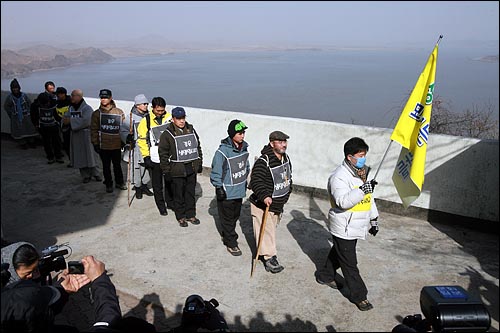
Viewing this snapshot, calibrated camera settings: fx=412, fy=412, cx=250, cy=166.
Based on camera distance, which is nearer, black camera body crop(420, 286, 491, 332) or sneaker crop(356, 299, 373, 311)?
black camera body crop(420, 286, 491, 332)

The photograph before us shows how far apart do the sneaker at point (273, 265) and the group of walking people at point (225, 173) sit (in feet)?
0.04

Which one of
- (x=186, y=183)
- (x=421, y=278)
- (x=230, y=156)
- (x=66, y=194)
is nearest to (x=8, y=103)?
(x=66, y=194)

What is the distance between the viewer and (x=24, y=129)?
10.2 meters

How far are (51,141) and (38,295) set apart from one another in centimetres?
785

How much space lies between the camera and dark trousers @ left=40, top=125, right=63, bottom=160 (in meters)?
9.16

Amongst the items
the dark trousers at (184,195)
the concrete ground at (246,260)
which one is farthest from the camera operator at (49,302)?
the dark trousers at (184,195)

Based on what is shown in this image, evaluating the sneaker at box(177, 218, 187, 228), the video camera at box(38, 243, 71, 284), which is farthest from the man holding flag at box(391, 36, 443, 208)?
the video camera at box(38, 243, 71, 284)

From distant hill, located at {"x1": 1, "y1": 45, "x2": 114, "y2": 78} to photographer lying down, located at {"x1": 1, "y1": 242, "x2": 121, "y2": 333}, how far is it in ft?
3.94

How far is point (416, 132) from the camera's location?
190 inches

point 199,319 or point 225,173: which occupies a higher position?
point 225,173

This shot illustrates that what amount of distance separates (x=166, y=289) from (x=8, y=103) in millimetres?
7743

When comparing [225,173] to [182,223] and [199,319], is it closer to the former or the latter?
[182,223]

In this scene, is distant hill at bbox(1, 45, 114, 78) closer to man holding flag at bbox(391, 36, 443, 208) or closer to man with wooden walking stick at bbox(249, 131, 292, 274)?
man with wooden walking stick at bbox(249, 131, 292, 274)

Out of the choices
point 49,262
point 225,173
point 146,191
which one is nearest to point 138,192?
point 146,191
